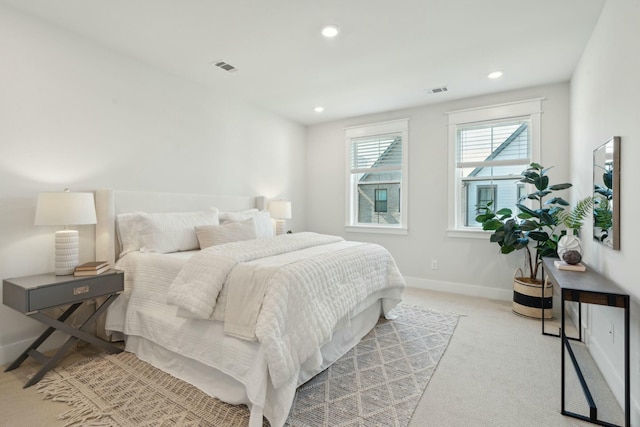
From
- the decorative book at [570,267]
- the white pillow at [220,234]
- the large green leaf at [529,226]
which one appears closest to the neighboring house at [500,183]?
the large green leaf at [529,226]

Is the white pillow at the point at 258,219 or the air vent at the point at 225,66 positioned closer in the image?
the air vent at the point at 225,66

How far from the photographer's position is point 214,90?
12.7 feet

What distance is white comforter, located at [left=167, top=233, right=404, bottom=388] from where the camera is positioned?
171 cm

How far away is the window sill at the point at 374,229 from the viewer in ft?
15.4

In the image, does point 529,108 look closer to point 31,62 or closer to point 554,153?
point 554,153

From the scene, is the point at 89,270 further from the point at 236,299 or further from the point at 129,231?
the point at 236,299

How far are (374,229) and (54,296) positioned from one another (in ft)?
12.6

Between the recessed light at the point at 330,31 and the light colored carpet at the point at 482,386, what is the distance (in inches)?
108

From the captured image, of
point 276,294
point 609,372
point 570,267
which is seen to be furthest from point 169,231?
point 609,372

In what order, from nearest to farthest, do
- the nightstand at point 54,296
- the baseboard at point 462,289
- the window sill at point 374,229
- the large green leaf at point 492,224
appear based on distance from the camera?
1. the nightstand at point 54,296
2. the large green leaf at point 492,224
3. the baseboard at point 462,289
4. the window sill at point 374,229

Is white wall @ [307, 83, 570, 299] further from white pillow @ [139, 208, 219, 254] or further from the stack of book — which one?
Result: the stack of book

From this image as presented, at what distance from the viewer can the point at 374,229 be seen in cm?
491

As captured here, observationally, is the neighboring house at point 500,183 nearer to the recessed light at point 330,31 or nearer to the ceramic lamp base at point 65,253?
the recessed light at point 330,31

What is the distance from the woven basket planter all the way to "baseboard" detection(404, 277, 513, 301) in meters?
0.50
